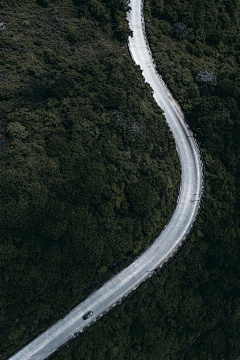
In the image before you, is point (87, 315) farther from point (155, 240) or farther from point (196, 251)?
point (196, 251)

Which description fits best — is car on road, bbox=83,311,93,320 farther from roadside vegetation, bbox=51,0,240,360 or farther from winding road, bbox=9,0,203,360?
roadside vegetation, bbox=51,0,240,360

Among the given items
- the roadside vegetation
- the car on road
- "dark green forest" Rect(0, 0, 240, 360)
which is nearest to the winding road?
the car on road

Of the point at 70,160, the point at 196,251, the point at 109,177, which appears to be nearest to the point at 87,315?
the point at 196,251

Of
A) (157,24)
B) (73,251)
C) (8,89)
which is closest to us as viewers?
(73,251)

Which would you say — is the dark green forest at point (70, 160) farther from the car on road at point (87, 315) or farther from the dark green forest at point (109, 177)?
the car on road at point (87, 315)

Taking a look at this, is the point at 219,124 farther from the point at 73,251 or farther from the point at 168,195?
the point at 73,251

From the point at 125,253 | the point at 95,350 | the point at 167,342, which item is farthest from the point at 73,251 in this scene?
the point at 167,342

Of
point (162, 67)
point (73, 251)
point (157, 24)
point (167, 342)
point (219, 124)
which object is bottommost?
point (167, 342)
